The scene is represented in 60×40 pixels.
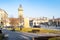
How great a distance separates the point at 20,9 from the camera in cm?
10600

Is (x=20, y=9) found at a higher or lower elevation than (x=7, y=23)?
higher

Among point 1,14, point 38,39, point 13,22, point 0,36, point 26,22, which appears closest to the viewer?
point 38,39

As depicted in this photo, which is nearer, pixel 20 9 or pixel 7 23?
pixel 7 23

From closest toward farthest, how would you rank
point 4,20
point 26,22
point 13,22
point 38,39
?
point 38,39
point 26,22
point 13,22
point 4,20

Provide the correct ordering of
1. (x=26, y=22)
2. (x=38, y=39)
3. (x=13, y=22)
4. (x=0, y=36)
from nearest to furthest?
(x=38, y=39), (x=0, y=36), (x=26, y=22), (x=13, y=22)

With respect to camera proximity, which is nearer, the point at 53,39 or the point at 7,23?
the point at 53,39

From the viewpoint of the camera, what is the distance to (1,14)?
10500 centimetres

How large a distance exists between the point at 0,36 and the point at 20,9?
3545 inches

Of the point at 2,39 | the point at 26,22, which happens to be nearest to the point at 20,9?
the point at 26,22

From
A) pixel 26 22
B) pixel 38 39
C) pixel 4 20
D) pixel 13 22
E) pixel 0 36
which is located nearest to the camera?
pixel 38 39

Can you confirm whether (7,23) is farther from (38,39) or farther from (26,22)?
(38,39)

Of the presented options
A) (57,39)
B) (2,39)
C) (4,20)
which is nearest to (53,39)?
(57,39)

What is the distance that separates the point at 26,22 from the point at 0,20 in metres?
43.1

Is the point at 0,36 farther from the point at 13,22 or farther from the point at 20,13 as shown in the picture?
the point at 20,13
